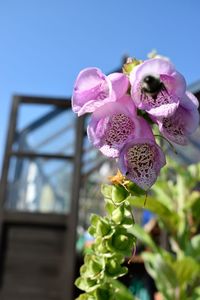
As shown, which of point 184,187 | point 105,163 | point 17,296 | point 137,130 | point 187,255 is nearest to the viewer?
point 137,130

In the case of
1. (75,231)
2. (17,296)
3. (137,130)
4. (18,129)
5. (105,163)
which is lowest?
(17,296)

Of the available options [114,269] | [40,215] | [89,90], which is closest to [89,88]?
[89,90]

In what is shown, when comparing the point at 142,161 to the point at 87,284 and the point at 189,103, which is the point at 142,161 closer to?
the point at 189,103

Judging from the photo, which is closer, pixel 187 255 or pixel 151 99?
pixel 151 99

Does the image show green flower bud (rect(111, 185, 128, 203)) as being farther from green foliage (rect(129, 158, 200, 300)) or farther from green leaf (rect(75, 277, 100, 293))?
green foliage (rect(129, 158, 200, 300))

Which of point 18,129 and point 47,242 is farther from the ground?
point 18,129

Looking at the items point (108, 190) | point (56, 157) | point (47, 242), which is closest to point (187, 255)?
point (108, 190)

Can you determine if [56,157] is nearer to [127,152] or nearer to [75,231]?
[75,231]
